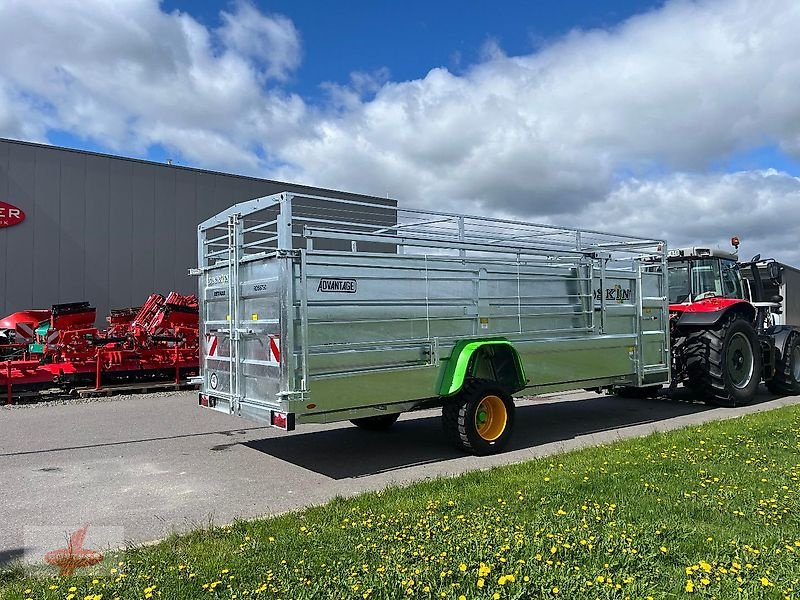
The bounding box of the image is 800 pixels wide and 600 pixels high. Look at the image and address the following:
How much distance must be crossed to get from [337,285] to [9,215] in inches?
534

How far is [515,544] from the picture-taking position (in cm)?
406

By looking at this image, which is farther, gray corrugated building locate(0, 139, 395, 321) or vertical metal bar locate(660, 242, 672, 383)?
gray corrugated building locate(0, 139, 395, 321)

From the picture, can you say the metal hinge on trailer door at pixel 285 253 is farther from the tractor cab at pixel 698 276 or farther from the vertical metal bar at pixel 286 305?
the tractor cab at pixel 698 276

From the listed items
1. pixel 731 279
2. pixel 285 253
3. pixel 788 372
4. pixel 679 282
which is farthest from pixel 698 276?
pixel 285 253

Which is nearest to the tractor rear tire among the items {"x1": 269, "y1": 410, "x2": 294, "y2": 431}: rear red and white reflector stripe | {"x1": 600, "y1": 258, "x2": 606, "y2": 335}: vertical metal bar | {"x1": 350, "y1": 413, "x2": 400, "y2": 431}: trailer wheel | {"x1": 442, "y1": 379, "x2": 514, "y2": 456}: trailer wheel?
{"x1": 600, "y1": 258, "x2": 606, "y2": 335}: vertical metal bar

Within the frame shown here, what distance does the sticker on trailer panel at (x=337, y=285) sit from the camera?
6.45 m

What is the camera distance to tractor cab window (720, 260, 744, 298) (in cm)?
1196

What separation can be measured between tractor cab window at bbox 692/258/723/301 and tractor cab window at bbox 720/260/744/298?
0.18 metres

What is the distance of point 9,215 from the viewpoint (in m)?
16.3

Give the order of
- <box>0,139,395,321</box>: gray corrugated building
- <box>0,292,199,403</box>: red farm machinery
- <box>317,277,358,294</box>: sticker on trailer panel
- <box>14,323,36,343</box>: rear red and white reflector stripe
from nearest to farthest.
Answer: <box>317,277,358,294</box>: sticker on trailer panel → <box>0,292,199,403</box>: red farm machinery → <box>14,323,36,343</box>: rear red and white reflector stripe → <box>0,139,395,321</box>: gray corrugated building

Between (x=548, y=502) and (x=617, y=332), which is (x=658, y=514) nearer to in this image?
(x=548, y=502)

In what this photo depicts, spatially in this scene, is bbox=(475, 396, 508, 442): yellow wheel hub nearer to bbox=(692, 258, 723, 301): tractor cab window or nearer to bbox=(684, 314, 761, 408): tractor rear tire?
bbox=(684, 314, 761, 408): tractor rear tire

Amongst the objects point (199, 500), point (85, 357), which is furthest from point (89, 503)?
point (85, 357)

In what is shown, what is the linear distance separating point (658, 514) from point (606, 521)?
0.47 m
